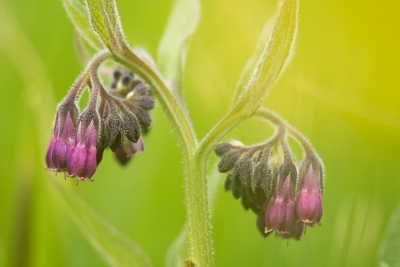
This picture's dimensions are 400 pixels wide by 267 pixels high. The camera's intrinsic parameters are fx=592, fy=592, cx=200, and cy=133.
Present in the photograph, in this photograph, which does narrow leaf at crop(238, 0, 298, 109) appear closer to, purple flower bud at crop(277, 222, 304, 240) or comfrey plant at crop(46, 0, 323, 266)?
A: comfrey plant at crop(46, 0, 323, 266)

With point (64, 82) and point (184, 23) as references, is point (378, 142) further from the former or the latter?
point (64, 82)

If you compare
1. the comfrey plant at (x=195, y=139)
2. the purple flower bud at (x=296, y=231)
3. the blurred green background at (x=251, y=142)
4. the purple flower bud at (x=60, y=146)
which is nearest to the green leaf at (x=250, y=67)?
the comfrey plant at (x=195, y=139)

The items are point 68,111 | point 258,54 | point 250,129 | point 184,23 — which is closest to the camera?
point 68,111

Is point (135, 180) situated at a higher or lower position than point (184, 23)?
lower

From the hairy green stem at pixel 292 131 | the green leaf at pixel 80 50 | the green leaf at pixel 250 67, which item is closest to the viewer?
the hairy green stem at pixel 292 131

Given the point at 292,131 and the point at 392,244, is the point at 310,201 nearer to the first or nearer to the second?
the point at 292,131

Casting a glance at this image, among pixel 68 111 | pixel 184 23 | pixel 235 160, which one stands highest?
pixel 184 23

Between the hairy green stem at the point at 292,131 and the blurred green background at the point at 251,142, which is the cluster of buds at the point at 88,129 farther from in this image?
the blurred green background at the point at 251,142

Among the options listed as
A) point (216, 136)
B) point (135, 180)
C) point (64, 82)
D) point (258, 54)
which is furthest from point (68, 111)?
point (64, 82)
